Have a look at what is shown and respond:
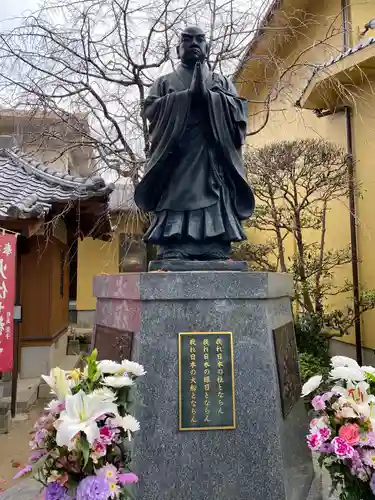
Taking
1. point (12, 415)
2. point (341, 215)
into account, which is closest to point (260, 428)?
point (12, 415)

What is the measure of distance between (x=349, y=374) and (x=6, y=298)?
443 centimetres

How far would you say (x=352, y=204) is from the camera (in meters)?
7.17

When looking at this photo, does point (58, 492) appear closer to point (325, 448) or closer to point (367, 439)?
point (325, 448)

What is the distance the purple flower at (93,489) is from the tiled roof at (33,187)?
436cm

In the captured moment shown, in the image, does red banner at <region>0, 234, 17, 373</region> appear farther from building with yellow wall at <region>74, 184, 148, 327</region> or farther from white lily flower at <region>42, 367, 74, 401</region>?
building with yellow wall at <region>74, 184, 148, 327</region>

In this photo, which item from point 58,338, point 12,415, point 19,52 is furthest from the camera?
point 58,338

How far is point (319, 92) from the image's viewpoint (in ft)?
24.0

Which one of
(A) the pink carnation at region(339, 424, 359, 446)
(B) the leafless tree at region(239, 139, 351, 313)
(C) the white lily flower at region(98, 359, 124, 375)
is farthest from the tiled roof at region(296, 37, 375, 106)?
(C) the white lily flower at region(98, 359, 124, 375)

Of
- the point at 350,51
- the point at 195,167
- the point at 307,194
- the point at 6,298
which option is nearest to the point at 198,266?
the point at 195,167

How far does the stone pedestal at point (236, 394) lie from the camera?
8.04 ft

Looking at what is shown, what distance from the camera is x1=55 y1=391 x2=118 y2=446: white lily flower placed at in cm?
180

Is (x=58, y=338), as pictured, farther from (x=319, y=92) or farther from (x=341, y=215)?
(x=319, y=92)

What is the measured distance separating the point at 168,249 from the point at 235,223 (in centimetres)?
55

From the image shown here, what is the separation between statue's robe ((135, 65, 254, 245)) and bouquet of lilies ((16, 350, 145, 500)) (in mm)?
1373
